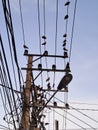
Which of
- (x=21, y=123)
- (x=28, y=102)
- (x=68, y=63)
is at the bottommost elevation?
(x=21, y=123)

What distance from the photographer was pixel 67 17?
8.78 m

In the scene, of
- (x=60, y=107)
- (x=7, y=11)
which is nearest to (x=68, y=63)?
(x=60, y=107)

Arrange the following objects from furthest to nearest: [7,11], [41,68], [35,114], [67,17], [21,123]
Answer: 1. [35,114]
2. [41,68]
3. [21,123]
4. [67,17]
5. [7,11]

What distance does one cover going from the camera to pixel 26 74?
40.6 feet

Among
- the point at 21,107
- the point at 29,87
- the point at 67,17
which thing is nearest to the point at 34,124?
the point at 21,107

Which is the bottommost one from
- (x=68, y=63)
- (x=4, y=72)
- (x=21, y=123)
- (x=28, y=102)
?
(x=4, y=72)

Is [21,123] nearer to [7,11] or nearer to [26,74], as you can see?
[26,74]

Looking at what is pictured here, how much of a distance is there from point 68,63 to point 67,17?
3.13 meters

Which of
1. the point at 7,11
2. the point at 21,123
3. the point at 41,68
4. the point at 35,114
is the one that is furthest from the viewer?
the point at 35,114

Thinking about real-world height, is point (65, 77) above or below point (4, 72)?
above

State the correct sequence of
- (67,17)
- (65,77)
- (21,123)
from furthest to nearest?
(21,123), (65,77), (67,17)

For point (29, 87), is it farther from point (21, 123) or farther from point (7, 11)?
point (7, 11)

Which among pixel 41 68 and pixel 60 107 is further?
pixel 60 107

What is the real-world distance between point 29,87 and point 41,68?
86 cm
